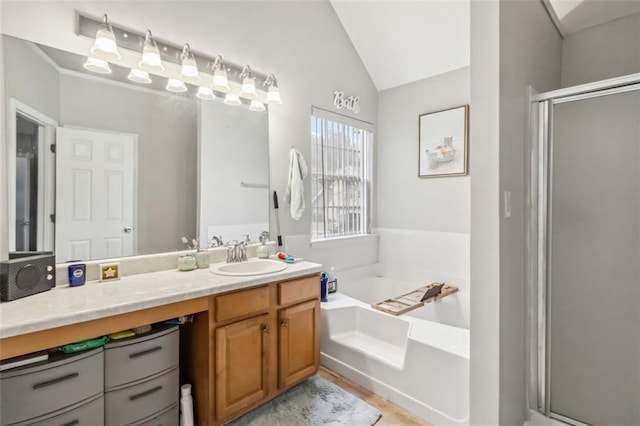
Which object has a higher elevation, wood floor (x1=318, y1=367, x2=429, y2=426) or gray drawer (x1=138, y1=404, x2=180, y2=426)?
gray drawer (x1=138, y1=404, x2=180, y2=426)

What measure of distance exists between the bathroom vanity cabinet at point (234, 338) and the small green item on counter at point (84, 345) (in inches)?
2.0

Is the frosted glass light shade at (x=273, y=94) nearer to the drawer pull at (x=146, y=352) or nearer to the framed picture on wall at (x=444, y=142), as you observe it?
the framed picture on wall at (x=444, y=142)

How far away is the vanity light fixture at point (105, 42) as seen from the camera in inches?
66.9

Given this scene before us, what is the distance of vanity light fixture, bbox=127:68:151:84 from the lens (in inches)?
73.8

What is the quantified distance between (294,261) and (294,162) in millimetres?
870

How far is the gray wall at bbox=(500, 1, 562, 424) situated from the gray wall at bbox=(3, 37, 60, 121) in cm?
222

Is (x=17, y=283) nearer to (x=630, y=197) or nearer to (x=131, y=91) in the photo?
(x=131, y=91)

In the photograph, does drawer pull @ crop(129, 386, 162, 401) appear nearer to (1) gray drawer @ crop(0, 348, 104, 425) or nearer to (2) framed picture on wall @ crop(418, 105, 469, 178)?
(1) gray drawer @ crop(0, 348, 104, 425)

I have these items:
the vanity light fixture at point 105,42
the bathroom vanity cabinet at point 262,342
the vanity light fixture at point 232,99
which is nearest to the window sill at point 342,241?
the bathroom vanity cabinet at point 262,342

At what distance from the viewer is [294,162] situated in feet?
8.84

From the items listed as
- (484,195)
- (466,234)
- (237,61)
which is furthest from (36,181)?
(466,234)

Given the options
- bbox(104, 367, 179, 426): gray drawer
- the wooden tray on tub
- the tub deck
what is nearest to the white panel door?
bbox(104, 367, 179, 426): gray drawer

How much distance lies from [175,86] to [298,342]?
6.03 feet

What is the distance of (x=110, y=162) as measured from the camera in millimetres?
1776
